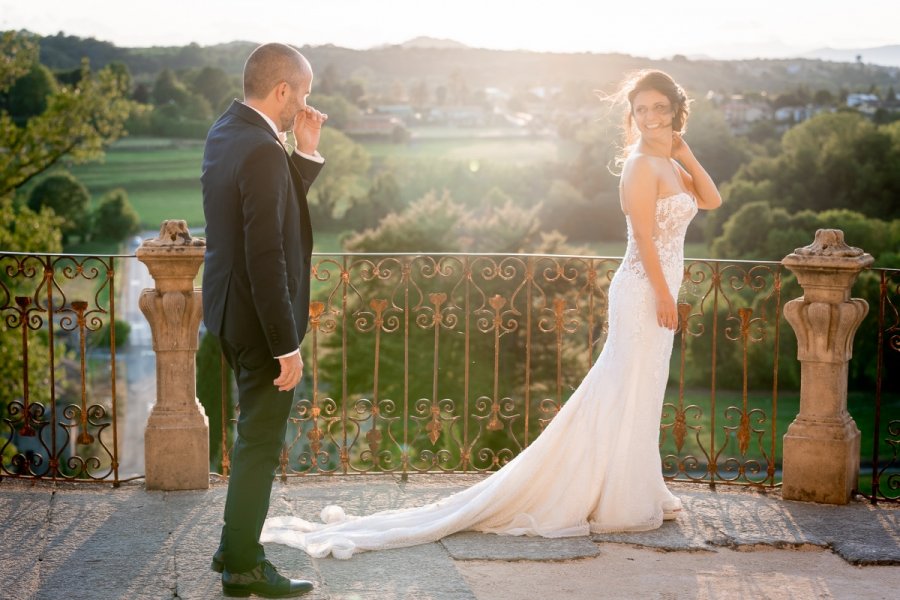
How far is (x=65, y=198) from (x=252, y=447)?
40856 mm

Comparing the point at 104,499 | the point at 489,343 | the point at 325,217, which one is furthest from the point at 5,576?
the point at 325,217

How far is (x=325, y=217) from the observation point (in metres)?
46.7

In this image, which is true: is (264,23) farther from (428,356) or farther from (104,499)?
(104,499)

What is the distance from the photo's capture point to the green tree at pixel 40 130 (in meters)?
28.5

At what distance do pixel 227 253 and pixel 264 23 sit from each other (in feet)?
204

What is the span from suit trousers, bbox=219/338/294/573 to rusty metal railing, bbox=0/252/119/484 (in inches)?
46.6

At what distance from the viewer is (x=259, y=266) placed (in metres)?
3.42

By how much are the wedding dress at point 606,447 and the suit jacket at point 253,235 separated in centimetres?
136

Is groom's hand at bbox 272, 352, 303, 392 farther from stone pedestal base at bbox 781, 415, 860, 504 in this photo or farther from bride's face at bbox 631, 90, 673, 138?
stone pedestal base at bbox 781, 415, 860, 504

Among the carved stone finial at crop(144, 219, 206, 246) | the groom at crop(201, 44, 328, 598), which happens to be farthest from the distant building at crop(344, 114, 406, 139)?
the groom at crop(201, 44, 328, 598)

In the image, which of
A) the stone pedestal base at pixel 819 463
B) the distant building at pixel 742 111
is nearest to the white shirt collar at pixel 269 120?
the stone pedestal base at pixel 819 463

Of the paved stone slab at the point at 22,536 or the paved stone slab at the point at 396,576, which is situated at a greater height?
the paved stone slab at the point at 396,576

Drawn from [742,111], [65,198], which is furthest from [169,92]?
[742,111]

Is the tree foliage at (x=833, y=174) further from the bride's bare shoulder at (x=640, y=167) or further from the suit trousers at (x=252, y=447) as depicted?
the suit trousers at (x=252, y=447)
